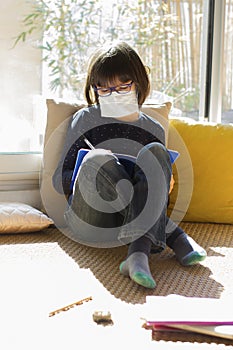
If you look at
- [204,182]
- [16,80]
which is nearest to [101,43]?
[16,80]

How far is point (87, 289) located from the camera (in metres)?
1.63

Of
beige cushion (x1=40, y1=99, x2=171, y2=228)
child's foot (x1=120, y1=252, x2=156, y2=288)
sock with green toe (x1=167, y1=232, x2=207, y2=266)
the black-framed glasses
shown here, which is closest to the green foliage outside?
beige cushion (x1=40, y1=99, x2=171, y2=228)

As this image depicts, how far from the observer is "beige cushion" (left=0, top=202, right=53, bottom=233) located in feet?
6.91

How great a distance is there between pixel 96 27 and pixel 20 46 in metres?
0.34

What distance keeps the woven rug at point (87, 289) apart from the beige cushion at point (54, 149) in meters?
0.08

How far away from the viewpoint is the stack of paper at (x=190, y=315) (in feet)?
4.47

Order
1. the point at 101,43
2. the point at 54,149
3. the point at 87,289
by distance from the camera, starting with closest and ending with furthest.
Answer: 1. the point at 87,289
2. the point at 54,149
3. the point at 101,43

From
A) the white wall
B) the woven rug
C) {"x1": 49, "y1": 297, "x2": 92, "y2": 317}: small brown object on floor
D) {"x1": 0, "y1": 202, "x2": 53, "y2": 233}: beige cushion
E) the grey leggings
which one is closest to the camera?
the woven rug

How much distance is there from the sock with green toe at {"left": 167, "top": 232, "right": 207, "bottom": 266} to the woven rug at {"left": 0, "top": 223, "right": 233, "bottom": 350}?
3 cm

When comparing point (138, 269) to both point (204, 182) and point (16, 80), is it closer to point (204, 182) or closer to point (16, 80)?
point (204, 182)

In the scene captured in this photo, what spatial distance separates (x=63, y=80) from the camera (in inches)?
99.2

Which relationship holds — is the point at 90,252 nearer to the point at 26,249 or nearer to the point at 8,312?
the point at 26,249

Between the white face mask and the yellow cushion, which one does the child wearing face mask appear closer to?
the white face mask

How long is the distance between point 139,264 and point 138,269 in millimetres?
33
